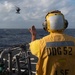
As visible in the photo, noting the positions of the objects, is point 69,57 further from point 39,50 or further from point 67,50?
point 39,50

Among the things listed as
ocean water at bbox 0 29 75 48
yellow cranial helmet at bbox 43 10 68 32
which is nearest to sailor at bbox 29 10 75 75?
yellow cranial helmet at bbox 43 10 68 32

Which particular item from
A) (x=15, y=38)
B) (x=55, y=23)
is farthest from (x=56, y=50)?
(x=15, y=38)

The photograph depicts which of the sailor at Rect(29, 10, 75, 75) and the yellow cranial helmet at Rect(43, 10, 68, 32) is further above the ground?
the yellow cranial helmet at Rect(43, 10, 68, 32)

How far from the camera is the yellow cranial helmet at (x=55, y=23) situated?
5.44 metres

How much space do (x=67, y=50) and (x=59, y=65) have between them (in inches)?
9.7

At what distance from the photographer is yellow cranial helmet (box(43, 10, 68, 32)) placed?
5441 mm

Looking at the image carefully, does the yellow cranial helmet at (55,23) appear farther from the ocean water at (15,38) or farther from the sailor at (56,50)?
the ocean water at (15,38)

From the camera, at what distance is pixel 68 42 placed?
5.47 metres

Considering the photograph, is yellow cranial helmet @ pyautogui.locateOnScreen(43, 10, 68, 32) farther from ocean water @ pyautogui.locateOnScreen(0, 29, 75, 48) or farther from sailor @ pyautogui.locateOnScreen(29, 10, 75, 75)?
ocean water @ pyautogui.locateOnScreen(0, 29, 75, 48)

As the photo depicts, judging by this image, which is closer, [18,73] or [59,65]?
[59,65]

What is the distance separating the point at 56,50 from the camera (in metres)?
5.48

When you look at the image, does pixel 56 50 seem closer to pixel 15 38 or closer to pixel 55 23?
pixel 55 23

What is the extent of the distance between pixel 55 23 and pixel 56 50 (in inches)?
15.5

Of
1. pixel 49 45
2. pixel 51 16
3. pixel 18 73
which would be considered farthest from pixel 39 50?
pixel 18 73
